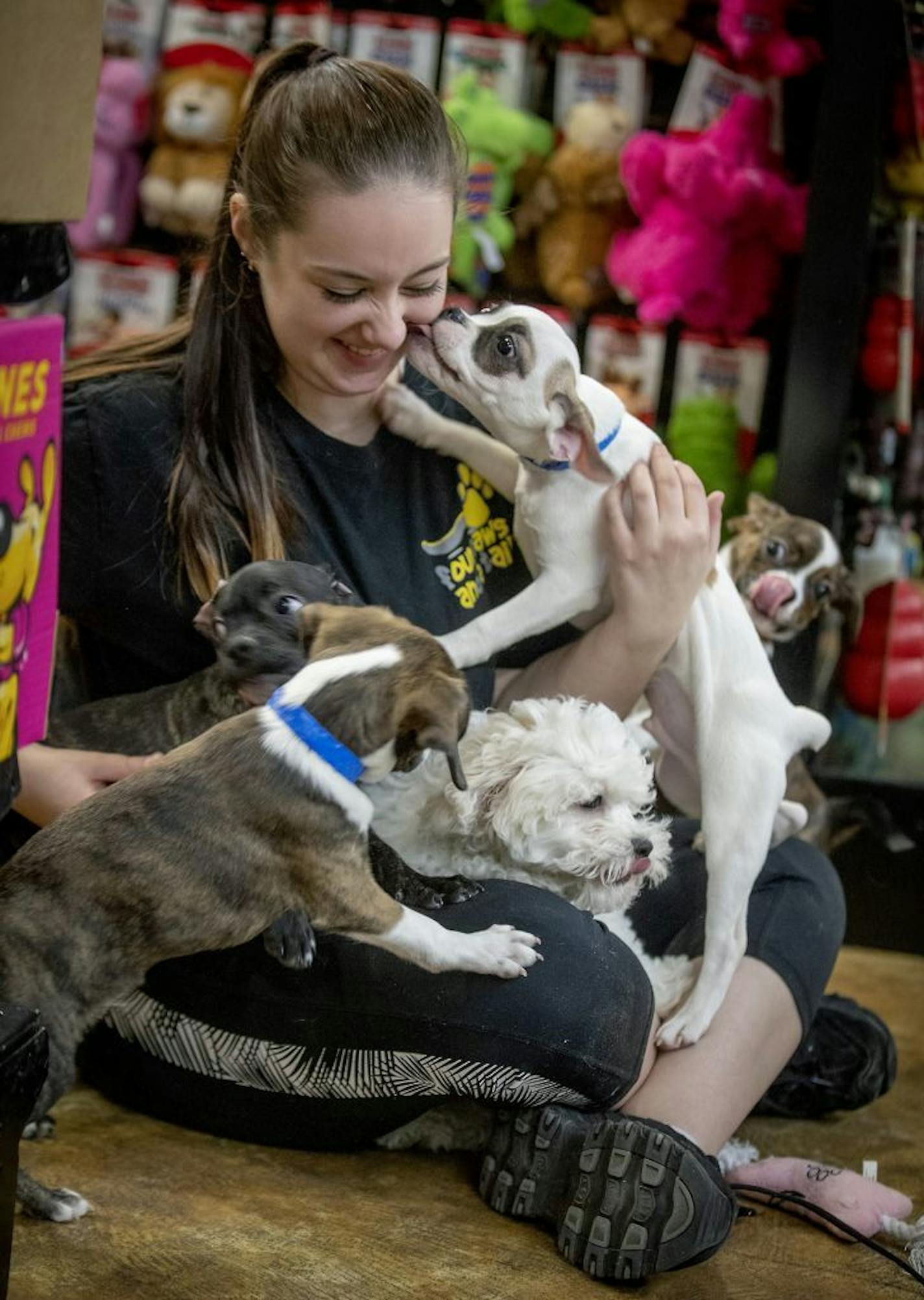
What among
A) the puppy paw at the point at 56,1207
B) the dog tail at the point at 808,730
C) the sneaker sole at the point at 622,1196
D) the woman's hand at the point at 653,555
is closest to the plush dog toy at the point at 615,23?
the woman's hand at the point at 653,555

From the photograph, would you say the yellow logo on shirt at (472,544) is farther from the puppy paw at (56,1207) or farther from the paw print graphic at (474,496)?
the puppy paw at (56,1207)

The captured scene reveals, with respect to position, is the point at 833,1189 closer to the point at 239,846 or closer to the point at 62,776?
the point at 239,846

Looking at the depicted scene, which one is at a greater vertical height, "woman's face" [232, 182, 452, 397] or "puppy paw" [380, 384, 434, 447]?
"woman's face" [232, 182, 452, 397]

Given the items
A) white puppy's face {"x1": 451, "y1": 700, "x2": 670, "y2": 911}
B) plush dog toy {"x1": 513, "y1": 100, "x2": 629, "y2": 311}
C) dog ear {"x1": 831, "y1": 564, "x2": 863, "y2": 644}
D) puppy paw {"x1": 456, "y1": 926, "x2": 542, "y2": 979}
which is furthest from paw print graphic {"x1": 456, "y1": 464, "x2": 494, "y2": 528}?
plush dog toy {"x1": 513, "y1": 100, "x2": 629, "y2": 311}

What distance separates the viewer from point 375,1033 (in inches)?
64.2

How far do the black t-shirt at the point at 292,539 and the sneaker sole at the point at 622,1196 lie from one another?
0.51 m

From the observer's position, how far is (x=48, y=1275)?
4.72ft

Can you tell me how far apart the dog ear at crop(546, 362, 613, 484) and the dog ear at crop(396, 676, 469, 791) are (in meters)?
0.47

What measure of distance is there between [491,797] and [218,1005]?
0.39 metres

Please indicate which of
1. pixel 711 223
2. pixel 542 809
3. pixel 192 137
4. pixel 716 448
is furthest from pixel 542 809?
pixel 192 137

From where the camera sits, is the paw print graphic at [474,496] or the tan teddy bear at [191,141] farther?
the tan teddy bear at [191,141]

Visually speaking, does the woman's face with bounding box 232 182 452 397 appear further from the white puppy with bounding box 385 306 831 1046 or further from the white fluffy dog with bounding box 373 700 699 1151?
the white fluffy dog with bounding box 373 700 699 1151

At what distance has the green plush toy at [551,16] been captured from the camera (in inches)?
124

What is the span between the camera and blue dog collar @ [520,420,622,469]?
1775mm
